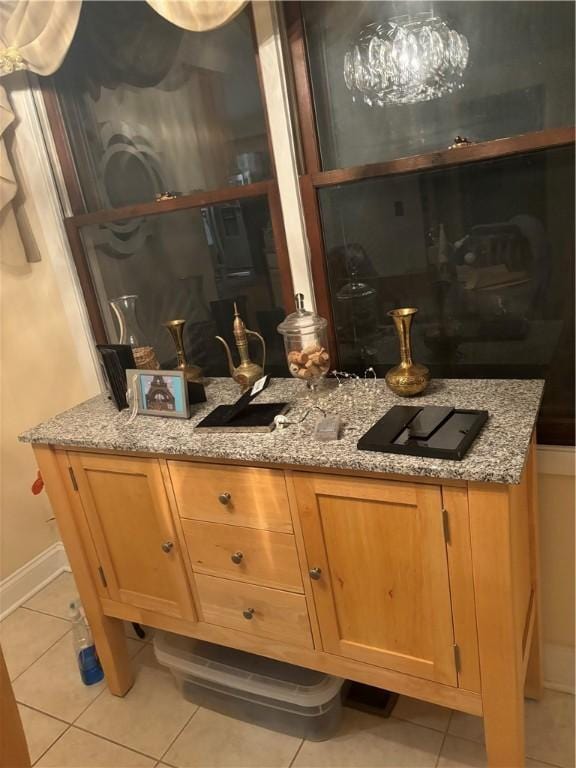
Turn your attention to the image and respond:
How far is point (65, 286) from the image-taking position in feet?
7.34

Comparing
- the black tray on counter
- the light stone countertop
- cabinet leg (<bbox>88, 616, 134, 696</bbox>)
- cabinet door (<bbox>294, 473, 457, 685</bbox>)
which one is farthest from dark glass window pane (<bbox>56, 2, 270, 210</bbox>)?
cabinet leg (<bbox>88, 616, 134, 696</bbox>)

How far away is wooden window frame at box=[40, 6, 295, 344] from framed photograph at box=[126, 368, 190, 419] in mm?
454

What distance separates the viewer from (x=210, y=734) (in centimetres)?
172

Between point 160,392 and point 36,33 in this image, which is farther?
point 36,33

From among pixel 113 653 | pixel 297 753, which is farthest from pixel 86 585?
pixel 297 753

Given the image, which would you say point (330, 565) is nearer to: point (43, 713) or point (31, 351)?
point (43, 713)

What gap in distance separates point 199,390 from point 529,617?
110cm

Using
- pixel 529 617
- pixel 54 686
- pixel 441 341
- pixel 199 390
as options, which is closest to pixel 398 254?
pixel 441 341

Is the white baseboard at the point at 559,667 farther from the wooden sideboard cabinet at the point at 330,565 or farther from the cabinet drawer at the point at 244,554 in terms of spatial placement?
the cabinet drawer at the point at 244,554

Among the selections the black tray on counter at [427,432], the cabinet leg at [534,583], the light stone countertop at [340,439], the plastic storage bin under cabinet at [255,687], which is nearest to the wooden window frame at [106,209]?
→ the light stone countertop at [340,439]

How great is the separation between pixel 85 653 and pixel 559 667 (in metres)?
1.54

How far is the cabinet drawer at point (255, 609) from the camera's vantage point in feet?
4.80

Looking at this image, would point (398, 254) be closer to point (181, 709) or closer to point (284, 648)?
point (284, 648)

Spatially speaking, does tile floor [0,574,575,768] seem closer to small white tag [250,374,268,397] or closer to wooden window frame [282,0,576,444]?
wooden window frame [282,0,576,444]
